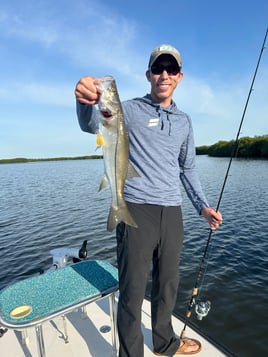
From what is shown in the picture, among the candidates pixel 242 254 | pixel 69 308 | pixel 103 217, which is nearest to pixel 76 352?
pixel 69 308

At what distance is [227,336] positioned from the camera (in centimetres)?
627

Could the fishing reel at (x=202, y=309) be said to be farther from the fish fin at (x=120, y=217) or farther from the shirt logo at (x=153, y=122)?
the shirt logo at (x=153, y=122)

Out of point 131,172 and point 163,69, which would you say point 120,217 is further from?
point 163,69

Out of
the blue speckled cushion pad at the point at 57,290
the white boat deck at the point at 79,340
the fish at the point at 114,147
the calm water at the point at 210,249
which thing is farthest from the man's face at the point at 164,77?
the calm water at the point at 210,249

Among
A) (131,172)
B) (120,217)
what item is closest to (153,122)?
(131,172)

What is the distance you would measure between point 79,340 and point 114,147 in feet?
9.22

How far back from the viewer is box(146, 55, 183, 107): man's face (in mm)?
2914

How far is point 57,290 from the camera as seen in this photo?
10.8ft

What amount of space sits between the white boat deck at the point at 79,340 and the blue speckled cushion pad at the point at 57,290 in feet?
3.09

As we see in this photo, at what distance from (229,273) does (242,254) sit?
1.48 m

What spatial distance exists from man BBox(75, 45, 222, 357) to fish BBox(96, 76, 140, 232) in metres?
0.21

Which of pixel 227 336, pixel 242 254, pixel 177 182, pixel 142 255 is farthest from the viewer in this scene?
pixel 242 254

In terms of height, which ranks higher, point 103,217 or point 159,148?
point 159,148

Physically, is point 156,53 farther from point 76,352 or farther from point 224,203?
point 224,203
